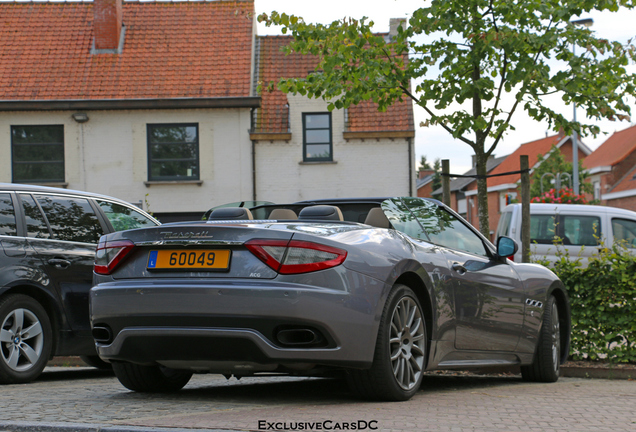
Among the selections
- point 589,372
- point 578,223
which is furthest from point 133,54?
Result: point 589,372

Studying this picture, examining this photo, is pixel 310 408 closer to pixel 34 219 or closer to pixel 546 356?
pixel 546 356

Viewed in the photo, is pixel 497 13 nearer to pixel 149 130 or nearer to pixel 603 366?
pixel 603 366

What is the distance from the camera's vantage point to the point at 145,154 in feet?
87.3

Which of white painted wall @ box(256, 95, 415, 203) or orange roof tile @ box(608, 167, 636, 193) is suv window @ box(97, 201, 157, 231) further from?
orange roof tile @ box(608, 167, 636, 193)

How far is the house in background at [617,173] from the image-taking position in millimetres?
56156

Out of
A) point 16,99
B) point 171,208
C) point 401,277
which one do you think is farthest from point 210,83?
point 401,277

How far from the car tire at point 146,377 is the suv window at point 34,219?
6.91ft

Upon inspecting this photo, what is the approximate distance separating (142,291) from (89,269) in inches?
119

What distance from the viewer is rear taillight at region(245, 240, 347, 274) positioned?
481cm

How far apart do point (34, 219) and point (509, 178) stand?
67.3m

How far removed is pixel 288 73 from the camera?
2806cm

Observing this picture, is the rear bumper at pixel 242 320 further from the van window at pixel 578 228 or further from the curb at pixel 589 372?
the van window at pixel 578 228

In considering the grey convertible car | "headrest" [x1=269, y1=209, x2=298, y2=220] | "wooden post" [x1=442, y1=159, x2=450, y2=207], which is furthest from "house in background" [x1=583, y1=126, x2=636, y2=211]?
the grey convertible car

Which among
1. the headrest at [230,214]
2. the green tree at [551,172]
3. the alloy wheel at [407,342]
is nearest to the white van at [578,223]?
the alloy wheel at [407,342]
